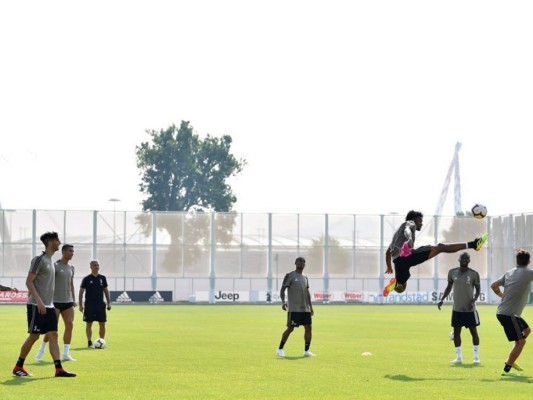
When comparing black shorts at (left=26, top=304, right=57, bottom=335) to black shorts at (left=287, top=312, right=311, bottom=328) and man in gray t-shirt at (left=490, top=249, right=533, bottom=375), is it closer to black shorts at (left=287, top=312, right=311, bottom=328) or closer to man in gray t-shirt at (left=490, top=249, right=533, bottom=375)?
man in gray t-shirt at (left=490, top=249, right=533, bottom=375)

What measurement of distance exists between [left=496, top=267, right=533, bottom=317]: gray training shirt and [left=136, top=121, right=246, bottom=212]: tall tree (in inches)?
4855

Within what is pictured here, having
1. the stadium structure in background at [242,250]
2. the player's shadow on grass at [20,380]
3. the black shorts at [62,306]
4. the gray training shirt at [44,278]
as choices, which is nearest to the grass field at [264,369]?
the player's shadow on grass at [20,380]

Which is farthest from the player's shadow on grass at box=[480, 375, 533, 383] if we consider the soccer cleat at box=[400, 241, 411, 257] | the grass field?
the soccer cleat at box=[400, 241, 411, 257]

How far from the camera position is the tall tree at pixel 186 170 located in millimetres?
143125

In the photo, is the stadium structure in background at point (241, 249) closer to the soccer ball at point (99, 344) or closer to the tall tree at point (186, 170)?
the tall tree at point (186, 170)

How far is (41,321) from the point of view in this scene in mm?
18609

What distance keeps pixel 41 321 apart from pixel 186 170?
12607cm

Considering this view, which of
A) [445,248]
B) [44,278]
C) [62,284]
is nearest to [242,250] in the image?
[62,284]

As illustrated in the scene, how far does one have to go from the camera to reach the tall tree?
5635 inches

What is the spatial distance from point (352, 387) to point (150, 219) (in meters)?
81.8

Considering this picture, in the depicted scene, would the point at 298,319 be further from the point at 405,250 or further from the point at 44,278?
the point at 44,278

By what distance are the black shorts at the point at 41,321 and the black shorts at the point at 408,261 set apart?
6045 mm

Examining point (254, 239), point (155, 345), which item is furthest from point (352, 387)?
point (254, 239)

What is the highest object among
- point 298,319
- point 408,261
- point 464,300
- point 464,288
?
point 408,261
